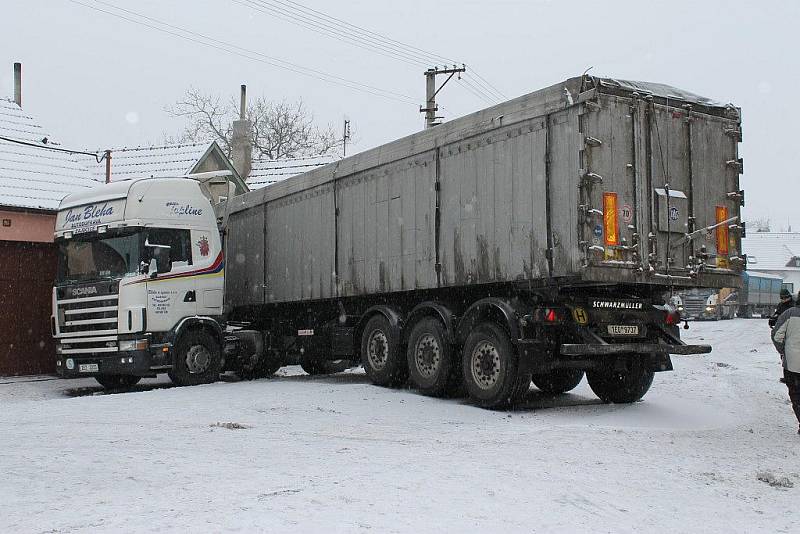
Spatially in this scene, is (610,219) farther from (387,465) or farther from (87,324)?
(87,324)

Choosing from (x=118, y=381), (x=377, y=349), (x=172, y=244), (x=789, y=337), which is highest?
(x=172, y=244)

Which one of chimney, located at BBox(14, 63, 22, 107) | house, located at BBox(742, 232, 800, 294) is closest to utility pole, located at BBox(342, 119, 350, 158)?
chimney, located at BBox(14, 63, 22, 107)

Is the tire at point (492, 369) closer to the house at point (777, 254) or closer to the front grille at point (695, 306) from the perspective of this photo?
the front grille at point (695, 306)

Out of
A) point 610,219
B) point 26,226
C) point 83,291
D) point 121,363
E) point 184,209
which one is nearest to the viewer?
point 610,219

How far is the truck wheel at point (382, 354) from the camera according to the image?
12.5 m

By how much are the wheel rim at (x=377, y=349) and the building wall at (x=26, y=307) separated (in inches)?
322

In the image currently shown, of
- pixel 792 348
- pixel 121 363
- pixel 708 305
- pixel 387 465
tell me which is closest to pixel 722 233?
pixel 792 348

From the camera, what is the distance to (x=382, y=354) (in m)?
12.9

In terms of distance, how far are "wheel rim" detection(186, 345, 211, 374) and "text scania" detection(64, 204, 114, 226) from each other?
260cm

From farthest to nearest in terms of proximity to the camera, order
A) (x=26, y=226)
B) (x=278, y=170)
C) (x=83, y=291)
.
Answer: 1. (x=278, y=170)
2. (x=26, y=226)
3. (x=83, y=291)

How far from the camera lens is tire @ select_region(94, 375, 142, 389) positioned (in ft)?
50.6

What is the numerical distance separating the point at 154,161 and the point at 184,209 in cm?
1292

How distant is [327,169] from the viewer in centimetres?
1446

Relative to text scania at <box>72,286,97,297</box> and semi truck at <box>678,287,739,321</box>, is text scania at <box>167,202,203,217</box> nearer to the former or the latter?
text scania at <box>72,286,97,297</box>
